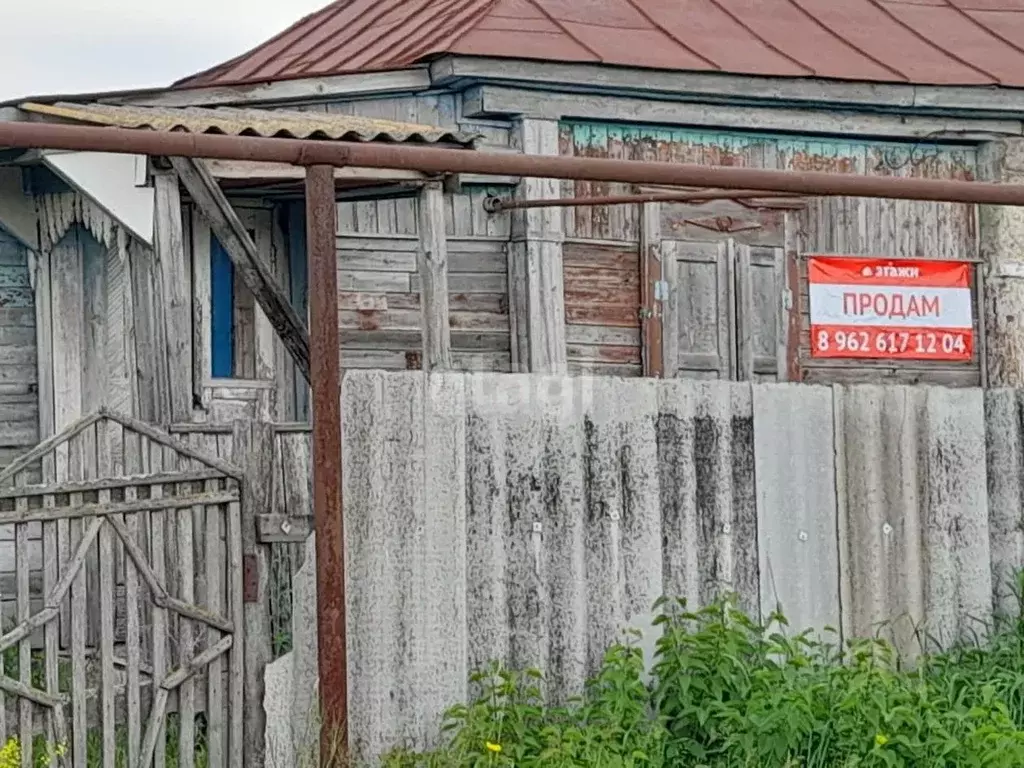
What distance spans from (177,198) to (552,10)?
169 inches

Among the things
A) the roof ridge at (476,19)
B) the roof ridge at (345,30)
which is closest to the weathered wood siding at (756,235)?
the roof ridge at (476,19)

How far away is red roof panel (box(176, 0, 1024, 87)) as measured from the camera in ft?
44.7

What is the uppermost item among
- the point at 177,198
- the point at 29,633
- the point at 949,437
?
the point at 177,198

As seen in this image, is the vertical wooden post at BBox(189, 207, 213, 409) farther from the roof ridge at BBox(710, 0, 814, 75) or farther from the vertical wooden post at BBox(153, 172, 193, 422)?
the roof ridge at BBox(710, 0, 814, 75)

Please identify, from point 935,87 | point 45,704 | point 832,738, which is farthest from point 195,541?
point 935,87

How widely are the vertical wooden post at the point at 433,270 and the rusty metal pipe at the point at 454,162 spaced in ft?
16.9

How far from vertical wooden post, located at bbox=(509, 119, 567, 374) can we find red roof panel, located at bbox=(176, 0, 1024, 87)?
2.78 feet

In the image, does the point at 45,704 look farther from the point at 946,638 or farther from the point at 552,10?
the point at 552,10

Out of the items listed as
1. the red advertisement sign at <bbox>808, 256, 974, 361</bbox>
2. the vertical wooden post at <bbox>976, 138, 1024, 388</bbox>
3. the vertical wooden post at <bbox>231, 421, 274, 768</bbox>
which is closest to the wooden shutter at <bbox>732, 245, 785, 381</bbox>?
the red advertisement sign at <bbox>808, 256, 974, 361</bbox>

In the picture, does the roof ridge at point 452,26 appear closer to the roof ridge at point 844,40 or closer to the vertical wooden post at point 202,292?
the vertical wooden post at point 202,292

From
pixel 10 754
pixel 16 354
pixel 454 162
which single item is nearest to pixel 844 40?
pixel 16 354

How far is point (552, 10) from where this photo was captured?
14.2 m

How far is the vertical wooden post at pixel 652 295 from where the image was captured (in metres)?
14.2

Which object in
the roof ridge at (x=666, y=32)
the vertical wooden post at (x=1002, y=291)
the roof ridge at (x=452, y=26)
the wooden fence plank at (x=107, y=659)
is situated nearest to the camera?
the wooden fence plank at (x=107, y=659)
